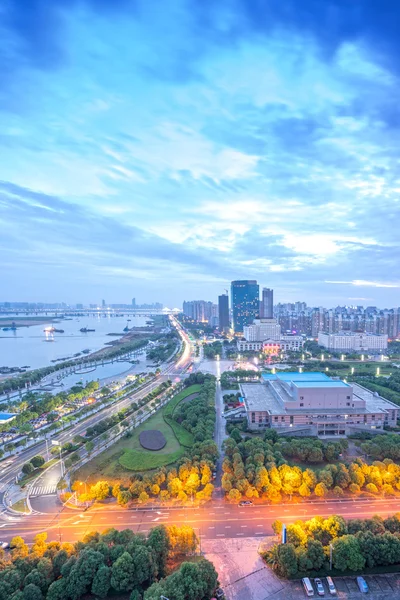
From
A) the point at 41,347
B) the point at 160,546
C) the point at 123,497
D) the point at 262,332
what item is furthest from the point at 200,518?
the point at 41,347

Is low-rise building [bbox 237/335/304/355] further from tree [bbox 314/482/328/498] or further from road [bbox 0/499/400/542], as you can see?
road [bbox 0/499/400/542]

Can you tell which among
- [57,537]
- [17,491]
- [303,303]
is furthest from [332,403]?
[303,303]

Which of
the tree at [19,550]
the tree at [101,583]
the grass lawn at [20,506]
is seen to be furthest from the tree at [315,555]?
the grass lawn at [20,506]

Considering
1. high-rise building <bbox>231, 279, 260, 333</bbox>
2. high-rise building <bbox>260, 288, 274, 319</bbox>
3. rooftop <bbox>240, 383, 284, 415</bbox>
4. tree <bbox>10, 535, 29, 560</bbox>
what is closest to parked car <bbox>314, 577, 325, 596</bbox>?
tree <bbox>10, 535, 29, 560</bbox>

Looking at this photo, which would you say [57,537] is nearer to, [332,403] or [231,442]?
[231,442]

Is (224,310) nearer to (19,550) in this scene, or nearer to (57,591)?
(19,550)
